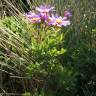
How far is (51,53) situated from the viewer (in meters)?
2.17

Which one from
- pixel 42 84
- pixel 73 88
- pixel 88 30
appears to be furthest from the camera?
pixel 88 30

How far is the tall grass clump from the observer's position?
2.17m

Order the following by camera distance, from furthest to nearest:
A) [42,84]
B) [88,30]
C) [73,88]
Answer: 1. [88,30]
2. [42,84]
3. [73,88]

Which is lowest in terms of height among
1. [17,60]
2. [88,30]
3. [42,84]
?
[42,84]

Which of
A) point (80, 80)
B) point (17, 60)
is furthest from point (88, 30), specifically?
point (17, 60)

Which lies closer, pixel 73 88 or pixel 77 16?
pixel 73 88

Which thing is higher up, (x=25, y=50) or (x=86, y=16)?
(x=86, y=16)

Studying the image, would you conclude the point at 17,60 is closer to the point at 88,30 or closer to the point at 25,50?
the point at 25,50

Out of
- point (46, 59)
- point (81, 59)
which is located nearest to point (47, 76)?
point (46, 59)

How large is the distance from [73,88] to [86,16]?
682 millimetres

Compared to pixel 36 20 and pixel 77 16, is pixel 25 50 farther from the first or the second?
pixel 77 16

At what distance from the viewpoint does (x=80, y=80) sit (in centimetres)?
231

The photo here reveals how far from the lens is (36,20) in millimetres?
2262

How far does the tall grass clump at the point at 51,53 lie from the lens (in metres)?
2.17
